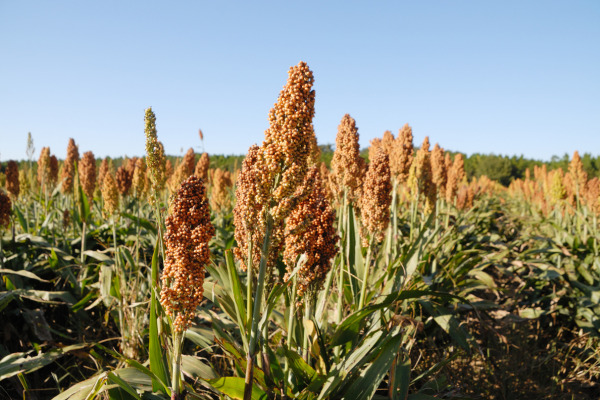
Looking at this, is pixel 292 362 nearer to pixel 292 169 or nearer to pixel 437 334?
pixel 292 169

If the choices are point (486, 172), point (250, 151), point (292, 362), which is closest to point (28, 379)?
point (292, 362)

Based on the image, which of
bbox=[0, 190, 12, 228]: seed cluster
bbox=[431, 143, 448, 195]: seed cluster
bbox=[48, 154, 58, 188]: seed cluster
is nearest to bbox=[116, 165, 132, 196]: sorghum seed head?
bbox=[0, 190, 12, 228]: seed cluster

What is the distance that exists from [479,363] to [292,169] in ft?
11.9

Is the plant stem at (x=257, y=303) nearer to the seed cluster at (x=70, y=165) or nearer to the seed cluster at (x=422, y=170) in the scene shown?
the seed cluster at (x=422, y=170)

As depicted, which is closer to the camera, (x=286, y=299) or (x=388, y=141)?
(x=286, y=299)

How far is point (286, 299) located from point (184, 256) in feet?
4.31

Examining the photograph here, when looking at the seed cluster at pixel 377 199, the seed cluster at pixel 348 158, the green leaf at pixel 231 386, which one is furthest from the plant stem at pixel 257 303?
the seed cluster at pixel 348 158

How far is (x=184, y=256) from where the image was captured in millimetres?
1646

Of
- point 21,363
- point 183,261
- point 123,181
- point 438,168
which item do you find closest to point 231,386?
point 183,261

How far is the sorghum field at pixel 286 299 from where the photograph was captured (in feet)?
5.54

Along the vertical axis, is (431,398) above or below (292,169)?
below

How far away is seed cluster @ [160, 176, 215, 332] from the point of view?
5.39 ft

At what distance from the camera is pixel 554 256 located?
19.7 feet

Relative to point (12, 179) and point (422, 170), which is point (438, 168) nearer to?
point (422, 170)
